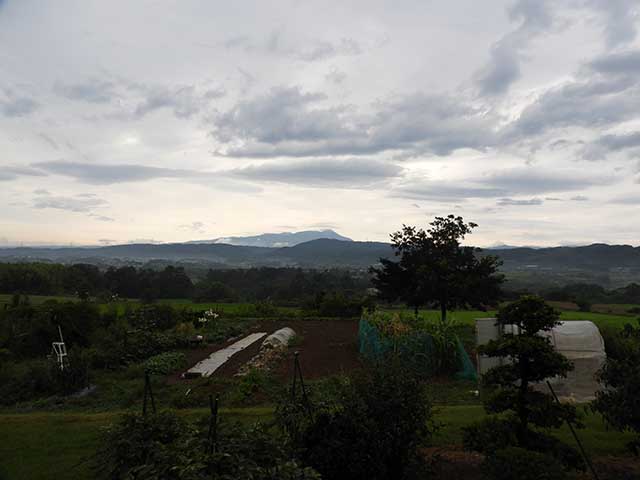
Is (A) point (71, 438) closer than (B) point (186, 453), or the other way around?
(B) point (186, 453)

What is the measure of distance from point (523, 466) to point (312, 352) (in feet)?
38.7

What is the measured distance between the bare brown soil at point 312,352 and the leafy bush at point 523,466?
5.50 metres

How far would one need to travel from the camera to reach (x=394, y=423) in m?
5.05

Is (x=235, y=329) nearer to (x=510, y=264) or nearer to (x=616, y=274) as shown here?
(x=616, y=274)

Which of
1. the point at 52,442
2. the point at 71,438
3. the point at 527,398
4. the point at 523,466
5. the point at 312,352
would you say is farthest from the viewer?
the point at 312,352

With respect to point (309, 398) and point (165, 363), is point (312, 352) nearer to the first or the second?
point (165, 363)

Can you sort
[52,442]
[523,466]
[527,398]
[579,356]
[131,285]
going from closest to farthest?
1. [523,466]
2. [527,398]
3. [52,442]
4. [579,356]
5. [131,285]

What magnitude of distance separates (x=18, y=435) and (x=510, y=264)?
12879 centimetres

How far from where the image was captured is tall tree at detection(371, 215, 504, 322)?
18172 mm

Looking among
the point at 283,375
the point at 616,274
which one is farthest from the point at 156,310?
the point at 616,274

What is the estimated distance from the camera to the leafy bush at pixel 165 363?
13.3m

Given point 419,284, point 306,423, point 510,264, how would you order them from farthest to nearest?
point 510,264
point 419,284
point 306,423

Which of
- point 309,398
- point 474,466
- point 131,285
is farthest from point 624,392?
point 131,285

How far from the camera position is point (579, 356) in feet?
33.7
